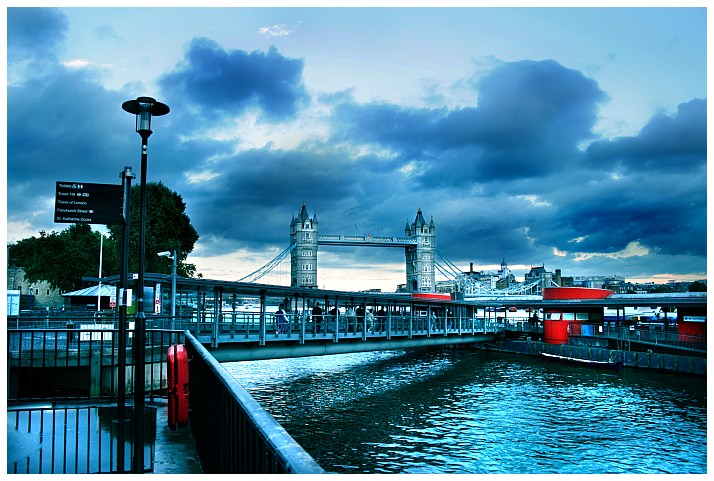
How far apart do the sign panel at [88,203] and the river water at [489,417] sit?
30.5 ft

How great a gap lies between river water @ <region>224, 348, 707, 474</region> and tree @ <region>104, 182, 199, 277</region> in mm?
13693

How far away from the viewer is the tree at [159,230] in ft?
145

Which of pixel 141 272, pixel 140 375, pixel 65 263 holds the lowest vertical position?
pixel 140 375

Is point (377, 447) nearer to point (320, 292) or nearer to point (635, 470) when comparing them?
point (635, 470)

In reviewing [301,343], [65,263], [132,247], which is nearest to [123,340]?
[301,343]

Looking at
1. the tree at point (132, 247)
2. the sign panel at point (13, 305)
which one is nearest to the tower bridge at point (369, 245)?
the tree at point (132, 247)

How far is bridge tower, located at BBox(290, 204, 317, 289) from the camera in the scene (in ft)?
488

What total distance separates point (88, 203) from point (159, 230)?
39.2 meters

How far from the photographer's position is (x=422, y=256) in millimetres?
153625

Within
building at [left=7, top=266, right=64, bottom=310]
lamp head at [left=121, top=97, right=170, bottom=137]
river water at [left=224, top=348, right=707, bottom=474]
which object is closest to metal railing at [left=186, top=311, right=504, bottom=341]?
river water at [left=224, top=348, right=707, bottom=474]

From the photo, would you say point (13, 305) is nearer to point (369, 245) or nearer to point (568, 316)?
point (568, 316)

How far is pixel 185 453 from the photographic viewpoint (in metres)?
5.92

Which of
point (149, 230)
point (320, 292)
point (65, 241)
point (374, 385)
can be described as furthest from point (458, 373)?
point (65, 241)

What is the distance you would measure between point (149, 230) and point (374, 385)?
938 inches
